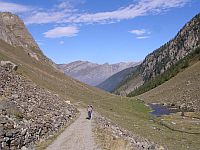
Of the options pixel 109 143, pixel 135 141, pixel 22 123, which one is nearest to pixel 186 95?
pixel 135 141

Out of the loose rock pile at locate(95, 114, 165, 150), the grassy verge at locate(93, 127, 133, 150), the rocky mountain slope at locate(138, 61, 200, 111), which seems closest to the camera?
the grassy verge at locate(93, 127, 133, 150)

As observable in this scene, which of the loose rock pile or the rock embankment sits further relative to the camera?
the loose rock pile

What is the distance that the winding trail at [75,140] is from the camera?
27.7 m

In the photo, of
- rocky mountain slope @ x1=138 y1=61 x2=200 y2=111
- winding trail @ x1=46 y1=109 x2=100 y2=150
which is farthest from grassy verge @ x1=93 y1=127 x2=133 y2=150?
rocky mountain slope @ x1=138 y1=61 x2=200 y2=111

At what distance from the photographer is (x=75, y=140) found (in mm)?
30750

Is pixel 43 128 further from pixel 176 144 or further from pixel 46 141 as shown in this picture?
pixel 176 144

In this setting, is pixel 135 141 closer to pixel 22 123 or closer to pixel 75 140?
pixel 75 140

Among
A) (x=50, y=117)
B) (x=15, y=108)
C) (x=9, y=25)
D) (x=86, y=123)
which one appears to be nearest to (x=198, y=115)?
(x=86, y=123)

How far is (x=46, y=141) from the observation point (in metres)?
29.5

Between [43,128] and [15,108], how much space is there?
3.23 m

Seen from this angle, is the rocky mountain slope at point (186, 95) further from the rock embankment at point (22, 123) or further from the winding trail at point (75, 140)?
the rock embankment at point (22, 123)

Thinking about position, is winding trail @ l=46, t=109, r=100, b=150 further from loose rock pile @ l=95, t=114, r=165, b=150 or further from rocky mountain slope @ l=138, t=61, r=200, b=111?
rocky mountain slope @ l=138, t=61, r=200, b=111

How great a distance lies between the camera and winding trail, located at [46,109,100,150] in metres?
27.7

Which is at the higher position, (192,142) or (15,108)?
(15,108)
